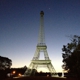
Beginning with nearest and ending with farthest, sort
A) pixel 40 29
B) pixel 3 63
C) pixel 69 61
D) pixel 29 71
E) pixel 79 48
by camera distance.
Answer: pixel 79 48 < pixel 69 61 < pixel 40 29 < pixel 29 71 < pixel 3 63

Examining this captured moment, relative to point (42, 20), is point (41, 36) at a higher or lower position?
lower

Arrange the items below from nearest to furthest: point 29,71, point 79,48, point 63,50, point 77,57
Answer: point 79,48
point 77,57
point 63,50
point 29,71

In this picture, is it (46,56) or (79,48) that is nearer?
(79,48)

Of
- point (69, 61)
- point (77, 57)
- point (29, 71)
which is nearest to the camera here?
point (77, 57)

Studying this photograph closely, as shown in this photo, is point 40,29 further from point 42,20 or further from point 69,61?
point 69,61

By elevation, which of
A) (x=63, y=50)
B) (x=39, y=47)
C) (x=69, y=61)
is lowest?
(x=69, y=61)

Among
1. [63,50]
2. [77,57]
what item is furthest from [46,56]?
[77,57]

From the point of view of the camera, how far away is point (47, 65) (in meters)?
57.0

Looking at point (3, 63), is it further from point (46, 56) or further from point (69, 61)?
point (69, 61)

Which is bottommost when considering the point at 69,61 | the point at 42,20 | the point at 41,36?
the point at 69,61

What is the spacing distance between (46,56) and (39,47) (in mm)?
4133

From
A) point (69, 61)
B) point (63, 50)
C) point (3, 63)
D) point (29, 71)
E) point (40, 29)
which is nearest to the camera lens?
point (69, 61)

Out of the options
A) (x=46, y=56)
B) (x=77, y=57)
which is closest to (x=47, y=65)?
(x=46, y=56)

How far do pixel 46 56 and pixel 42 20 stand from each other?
1278 cm
